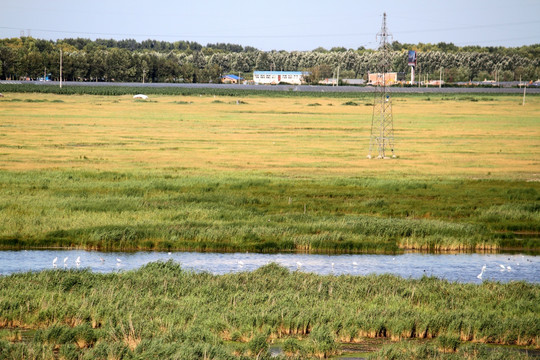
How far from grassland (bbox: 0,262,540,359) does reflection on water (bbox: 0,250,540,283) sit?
3272 millimetres

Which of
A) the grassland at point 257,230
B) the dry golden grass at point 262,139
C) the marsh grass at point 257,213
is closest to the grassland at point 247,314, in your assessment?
the grassland at point 257,230

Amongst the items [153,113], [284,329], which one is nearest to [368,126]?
[153,113]

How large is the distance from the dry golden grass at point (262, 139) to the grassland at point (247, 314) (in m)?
30.3

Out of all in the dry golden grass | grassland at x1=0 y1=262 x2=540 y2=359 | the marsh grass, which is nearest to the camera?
grassland at x1=0 y1=262 x2=540 y2=359

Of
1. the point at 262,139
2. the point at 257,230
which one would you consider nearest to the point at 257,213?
the point at 257,230

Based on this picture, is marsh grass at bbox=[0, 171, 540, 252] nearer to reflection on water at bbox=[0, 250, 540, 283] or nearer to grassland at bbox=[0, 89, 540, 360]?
grassland at bbox=[0, 89, 540, 360]

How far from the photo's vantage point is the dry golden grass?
60.3 meters

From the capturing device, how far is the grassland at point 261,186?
35.8 metres

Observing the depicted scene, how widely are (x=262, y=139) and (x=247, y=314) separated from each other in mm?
60170

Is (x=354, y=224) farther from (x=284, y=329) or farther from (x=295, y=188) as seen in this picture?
(x=284, y=329)

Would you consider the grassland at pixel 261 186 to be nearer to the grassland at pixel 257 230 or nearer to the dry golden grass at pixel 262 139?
→ the grassland at pixel 257 230

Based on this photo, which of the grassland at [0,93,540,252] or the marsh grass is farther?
the grassland at [0,93,540,252]

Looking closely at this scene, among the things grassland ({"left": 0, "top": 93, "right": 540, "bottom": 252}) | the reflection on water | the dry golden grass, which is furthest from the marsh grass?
the dry golden grass

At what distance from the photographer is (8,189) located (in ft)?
147
